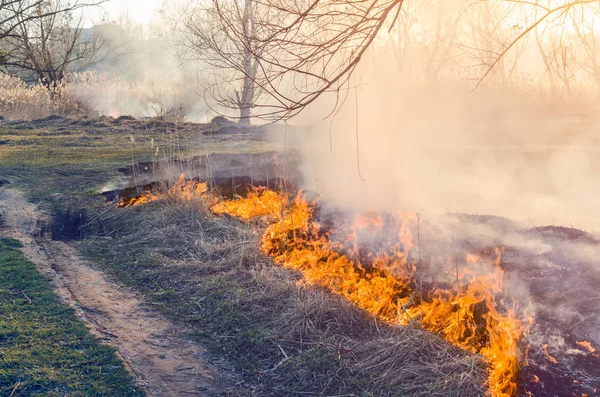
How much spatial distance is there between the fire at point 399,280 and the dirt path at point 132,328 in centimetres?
133

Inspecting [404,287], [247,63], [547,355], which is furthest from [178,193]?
[247,63]

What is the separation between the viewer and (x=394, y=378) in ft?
11.6

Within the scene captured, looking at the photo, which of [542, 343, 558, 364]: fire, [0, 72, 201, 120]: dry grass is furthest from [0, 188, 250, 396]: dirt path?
[0, 72, 201, 120]: dry grass

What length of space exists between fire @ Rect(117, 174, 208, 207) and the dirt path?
4.81 feet

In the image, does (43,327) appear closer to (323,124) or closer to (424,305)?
(424,305)

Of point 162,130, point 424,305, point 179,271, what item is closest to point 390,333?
point 424,305

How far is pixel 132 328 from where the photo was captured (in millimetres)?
4273

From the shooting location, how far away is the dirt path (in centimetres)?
358

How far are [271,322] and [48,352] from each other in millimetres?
1582

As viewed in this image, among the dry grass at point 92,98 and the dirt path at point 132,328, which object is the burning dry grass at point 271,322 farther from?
the dry grass at point 92,98

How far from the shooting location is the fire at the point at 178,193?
702 centimetres

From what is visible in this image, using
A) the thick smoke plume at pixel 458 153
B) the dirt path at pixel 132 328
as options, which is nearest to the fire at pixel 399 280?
the thick smoke plume at pixel 458 153

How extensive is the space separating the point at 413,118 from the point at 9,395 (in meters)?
13.8

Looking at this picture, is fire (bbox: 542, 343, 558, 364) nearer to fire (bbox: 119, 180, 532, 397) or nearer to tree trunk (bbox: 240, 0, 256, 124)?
fire (bbox: 119, 180, 532, 397)
